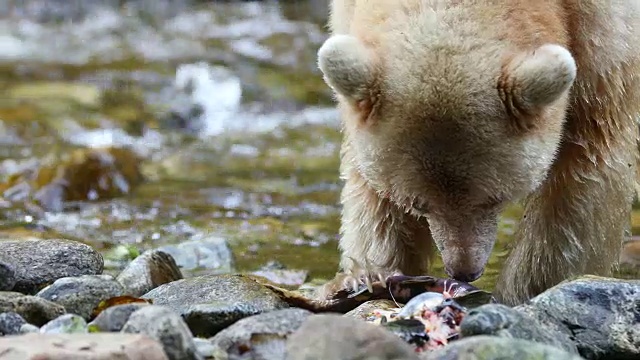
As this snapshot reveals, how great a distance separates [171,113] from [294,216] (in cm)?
526

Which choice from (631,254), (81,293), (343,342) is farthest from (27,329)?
(631,254)

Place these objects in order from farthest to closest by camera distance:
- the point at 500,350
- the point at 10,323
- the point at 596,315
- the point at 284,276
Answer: the point at 284,276 < the point at 596,315 < the point at 10,323 < the point at 500,350

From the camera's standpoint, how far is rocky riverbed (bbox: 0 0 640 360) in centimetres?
383

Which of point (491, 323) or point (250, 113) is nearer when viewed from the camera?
point (491, 323)

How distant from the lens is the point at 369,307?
5.12 metres

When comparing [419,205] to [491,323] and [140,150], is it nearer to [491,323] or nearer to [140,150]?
[491,323]

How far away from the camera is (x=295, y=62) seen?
16.9m

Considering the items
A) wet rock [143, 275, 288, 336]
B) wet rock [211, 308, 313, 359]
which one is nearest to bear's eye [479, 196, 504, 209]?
wet rock [143, 275, 288, 336]

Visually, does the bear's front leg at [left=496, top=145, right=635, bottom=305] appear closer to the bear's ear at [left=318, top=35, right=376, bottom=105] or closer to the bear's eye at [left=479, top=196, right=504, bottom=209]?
the bear's eye at [left=479, top=196, right=504, bottom=209]

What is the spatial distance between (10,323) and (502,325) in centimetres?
184

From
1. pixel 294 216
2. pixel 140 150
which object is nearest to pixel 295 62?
pixel 140 150

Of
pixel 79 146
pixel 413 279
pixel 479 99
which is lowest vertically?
pixel 79 146

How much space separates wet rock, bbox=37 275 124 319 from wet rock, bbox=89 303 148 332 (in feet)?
2.29

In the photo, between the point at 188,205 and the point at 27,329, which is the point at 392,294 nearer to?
the point at 27,329
